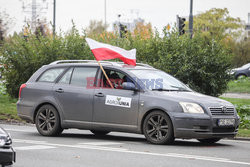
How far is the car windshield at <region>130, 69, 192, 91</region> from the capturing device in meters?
11.2

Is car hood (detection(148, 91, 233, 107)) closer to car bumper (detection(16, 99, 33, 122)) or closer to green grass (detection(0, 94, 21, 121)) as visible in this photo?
car bumper (detection(16, 99, 33, 122))

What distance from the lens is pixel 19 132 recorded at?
1320 centimetres

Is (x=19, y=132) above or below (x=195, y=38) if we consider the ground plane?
below

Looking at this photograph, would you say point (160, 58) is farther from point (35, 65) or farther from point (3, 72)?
point (3, 72)

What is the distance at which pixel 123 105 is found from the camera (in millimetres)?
11141

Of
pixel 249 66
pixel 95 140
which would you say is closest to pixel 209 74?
pixel 95 140

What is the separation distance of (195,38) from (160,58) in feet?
5.00

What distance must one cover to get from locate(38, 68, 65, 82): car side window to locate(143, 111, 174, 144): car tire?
274cm

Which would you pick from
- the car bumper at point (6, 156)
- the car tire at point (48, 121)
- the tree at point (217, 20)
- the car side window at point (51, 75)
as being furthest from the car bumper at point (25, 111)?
the tree at point (217, 20)

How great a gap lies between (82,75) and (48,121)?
128cm

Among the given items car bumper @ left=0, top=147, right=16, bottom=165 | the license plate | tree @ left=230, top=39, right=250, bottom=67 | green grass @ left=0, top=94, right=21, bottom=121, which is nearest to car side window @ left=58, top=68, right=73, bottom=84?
the license plate

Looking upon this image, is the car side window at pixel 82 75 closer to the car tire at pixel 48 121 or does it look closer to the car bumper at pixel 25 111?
the car tire at pixel 48 121

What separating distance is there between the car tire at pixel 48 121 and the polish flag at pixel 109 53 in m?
1.60

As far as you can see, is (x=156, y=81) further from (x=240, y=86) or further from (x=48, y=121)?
(x=240, y=86)
